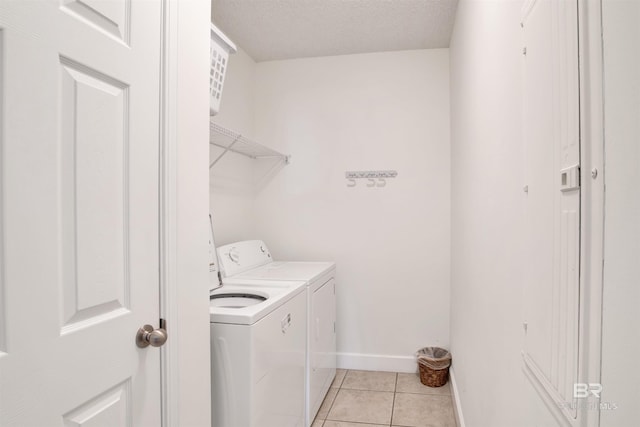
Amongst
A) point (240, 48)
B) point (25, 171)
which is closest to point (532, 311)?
point (25, 171)

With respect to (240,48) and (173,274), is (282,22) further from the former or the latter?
(173,274)

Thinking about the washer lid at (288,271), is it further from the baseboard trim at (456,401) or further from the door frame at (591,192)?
the door frame at (591,192)

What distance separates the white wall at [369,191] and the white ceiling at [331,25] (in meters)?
0.17

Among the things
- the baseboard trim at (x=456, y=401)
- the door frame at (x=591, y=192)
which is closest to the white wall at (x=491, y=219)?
the baseboard trim at (x=456, y=401)

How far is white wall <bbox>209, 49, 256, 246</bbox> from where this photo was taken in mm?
2651

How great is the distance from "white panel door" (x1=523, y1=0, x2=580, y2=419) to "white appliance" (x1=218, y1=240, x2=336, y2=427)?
147 centimetres

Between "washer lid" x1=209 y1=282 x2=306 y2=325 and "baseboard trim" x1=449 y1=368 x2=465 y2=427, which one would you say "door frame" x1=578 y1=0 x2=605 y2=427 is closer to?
"washer lid" x1=209 y1=282 x2=306 y2=325

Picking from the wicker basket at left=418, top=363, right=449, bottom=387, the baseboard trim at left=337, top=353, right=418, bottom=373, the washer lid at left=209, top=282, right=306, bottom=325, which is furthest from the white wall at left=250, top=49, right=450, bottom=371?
the washer lid at left=209, top=282, right=306, bottom=325

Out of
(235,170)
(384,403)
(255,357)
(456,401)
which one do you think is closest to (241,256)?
(235,170)

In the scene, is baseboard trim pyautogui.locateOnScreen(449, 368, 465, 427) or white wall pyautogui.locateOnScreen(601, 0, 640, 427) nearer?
white wall pyautogui.locateOnScreen(601, 0, 640, 427)

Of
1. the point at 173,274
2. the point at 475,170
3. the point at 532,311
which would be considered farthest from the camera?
the point at 475,170

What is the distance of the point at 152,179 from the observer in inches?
41.6

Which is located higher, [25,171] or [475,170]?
[475,170]

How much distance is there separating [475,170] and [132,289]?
4.97 ft
